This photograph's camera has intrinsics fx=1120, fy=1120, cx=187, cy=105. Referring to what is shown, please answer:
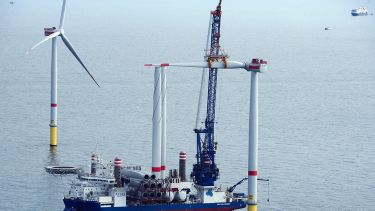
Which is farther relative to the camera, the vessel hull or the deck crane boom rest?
the deck crane boom rest

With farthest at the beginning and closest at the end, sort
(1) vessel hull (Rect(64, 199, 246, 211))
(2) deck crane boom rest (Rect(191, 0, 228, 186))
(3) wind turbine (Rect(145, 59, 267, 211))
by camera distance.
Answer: (2) deck crane boom rest (Rect(191, 0, 228, 186))
(3) wind turbine (Rect(145, 59, 267, 211))
(1) vessel hull (Rect(64, 199, 246, 211))

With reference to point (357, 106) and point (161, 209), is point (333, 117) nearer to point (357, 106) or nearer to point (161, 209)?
point (357, 106)

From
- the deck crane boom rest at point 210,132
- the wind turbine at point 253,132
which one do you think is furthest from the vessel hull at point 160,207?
the wind turbine at point 253,132

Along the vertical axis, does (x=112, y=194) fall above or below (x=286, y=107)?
below

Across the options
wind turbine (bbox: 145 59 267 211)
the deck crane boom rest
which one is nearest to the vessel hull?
the deck crane boom rest

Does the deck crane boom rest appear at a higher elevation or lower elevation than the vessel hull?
higher

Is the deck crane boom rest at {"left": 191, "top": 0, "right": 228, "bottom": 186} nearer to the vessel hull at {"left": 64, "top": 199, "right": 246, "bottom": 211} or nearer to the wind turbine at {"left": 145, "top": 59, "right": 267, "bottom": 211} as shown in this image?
the wind turbine at {"left": 145, "top": 59, "right": 267, "bottom": 211}

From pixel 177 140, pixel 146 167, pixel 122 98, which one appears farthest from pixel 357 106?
pixel 146 167
